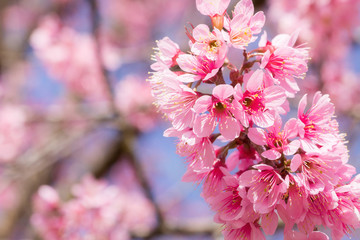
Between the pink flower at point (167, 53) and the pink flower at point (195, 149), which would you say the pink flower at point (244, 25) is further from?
the pink flower at point (195, 149)

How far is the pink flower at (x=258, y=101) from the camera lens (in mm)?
1005

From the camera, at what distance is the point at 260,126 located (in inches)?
39.7

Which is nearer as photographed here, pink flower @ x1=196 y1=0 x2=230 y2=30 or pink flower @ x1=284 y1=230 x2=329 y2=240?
pink flower @ x1=284 y1=230 x2=329 y2=240

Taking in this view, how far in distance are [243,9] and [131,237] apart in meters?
2.00

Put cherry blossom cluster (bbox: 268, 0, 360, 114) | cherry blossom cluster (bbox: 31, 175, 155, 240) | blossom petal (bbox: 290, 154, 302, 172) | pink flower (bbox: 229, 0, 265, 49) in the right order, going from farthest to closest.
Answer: cherry blossom cluster (bbox: 268, 0, 360, 114) → cherry blossom cluster (bbox: 31, 175, 155, 240) → pink flower (bbox: 229, 0, 265, 49) → blossom petal (bbox: 290, 154, 302, 172)

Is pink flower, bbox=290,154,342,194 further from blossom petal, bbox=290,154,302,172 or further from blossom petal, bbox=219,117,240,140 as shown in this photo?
blossom petal, bbox=219,117,240,140

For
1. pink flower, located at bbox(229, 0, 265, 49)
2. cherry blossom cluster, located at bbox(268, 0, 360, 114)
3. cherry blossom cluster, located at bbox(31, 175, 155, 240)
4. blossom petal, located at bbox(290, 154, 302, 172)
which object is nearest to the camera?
blossom petal, located at bbox(290, 154, 302, 172)

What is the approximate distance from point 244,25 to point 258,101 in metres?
0.25

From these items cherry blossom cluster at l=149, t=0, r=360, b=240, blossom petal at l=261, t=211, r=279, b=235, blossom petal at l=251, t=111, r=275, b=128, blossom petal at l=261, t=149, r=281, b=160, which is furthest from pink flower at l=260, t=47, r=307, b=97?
blossom petal at l=261, t=211, r=279, b=235

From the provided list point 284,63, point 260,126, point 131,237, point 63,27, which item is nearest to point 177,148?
point 260,126

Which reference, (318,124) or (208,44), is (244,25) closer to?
(208,44)

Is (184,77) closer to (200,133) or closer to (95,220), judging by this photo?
(200,133)

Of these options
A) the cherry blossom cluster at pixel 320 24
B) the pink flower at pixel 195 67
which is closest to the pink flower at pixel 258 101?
the pink flower at pixel 195 67

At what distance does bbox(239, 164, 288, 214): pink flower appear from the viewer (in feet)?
3.24
